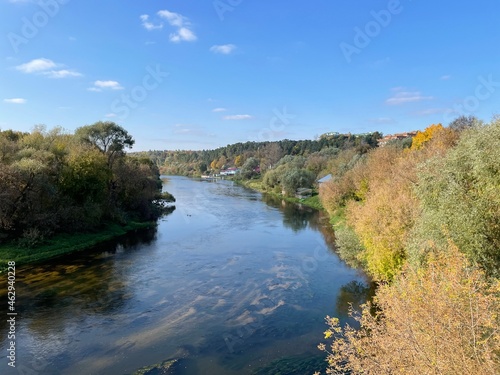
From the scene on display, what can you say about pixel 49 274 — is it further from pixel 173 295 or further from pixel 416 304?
pixel 416 304

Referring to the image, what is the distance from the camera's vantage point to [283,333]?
16.1 metres

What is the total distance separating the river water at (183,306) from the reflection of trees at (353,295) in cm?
11

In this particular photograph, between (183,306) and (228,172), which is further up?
(228,172)

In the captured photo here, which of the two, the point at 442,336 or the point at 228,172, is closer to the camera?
the point at 442,336

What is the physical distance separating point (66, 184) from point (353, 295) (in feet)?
91.1

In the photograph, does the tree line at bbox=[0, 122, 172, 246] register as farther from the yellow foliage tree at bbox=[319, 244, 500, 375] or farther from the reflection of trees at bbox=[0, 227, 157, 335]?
the yellow foliage tree at bbox=[319, 244, 500, 375]

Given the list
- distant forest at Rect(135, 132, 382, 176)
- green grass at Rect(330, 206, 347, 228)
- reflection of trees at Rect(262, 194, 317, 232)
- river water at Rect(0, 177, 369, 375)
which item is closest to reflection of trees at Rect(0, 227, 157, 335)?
river water at Rect(0, 177, 369, 375)

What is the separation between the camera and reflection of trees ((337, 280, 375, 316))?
18859 millimetres

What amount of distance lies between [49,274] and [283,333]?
16.8 metres

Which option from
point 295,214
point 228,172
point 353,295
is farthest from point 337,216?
point 228,172

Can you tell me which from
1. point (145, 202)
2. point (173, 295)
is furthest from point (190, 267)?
point (145, 202)

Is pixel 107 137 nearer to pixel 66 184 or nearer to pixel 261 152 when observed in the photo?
pixel 66 184

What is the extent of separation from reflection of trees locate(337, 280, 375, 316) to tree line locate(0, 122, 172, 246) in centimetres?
2385

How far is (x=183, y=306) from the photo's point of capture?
1897cm
